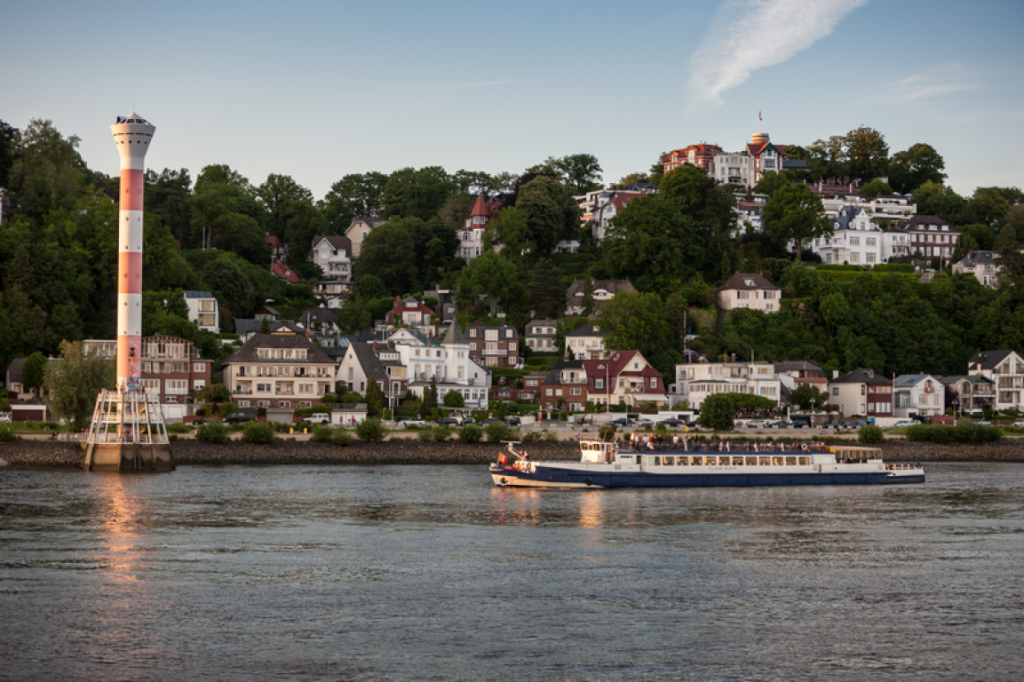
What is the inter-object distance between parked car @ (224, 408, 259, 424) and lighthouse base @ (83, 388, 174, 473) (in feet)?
46.1

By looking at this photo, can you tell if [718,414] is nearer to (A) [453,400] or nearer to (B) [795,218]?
(A) [453,400]

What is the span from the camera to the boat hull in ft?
191

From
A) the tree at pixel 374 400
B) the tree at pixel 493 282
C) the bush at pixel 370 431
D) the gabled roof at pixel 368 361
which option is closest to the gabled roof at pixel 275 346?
the gabled roof at pixel 368 361

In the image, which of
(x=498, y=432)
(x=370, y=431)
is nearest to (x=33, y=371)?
(x=370, y=431)

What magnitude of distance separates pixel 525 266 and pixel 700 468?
70920mm

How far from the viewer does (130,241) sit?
67.8 metres

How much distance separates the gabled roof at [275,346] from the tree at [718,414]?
103ft

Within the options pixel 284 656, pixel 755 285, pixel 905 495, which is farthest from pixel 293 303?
pixel 284 656

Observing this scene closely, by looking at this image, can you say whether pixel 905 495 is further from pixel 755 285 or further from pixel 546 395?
pixel 755 285

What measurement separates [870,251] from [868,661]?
11288 centimetres

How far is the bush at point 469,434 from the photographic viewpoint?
76.5m

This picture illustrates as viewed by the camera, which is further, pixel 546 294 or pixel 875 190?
pixel 875 190

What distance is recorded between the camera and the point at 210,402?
86.8 metres

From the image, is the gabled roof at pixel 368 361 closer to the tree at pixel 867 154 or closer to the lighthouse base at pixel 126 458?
the lighthouse base at pixel 126 458
